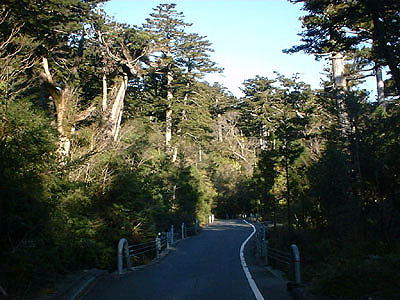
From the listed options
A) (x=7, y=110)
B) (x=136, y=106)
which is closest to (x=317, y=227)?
(x=7, y=110)

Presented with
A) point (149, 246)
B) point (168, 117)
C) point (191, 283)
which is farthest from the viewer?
point (168, 117)

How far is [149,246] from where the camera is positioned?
18844 mm

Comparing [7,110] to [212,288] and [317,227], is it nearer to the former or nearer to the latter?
[212,288]

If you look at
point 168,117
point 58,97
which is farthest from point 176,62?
point 58,97

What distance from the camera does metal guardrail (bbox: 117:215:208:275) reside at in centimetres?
1372

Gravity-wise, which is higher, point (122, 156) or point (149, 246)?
point (122, 156)

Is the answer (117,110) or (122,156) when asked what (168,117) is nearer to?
(117,110)

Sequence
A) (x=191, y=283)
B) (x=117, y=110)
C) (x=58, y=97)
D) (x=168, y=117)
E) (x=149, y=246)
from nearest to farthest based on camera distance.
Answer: (x=191, y=283) < (x=149, y=246) < (x=58, y=97) < (x=117, y=110) < (x=168, y=117)

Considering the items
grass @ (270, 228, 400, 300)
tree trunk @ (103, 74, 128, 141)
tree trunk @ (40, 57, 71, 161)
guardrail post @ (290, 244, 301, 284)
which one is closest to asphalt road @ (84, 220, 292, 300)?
guardrail post @ (290, 244, 301, 284)

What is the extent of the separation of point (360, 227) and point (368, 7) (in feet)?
24.1

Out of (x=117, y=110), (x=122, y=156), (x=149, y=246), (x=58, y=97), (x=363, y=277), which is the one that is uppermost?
(x=117, y=110)

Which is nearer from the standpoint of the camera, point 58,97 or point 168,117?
point 58,97

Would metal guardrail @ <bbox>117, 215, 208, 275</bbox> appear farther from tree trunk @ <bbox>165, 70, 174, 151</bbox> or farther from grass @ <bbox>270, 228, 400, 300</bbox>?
tree trunk @ <bbox>165, 70, 174, 151</bbox>

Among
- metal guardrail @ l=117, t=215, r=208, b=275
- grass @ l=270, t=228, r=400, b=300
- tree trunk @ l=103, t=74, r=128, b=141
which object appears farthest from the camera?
tree trunk @ l=103, t=74, r=128, b=141
